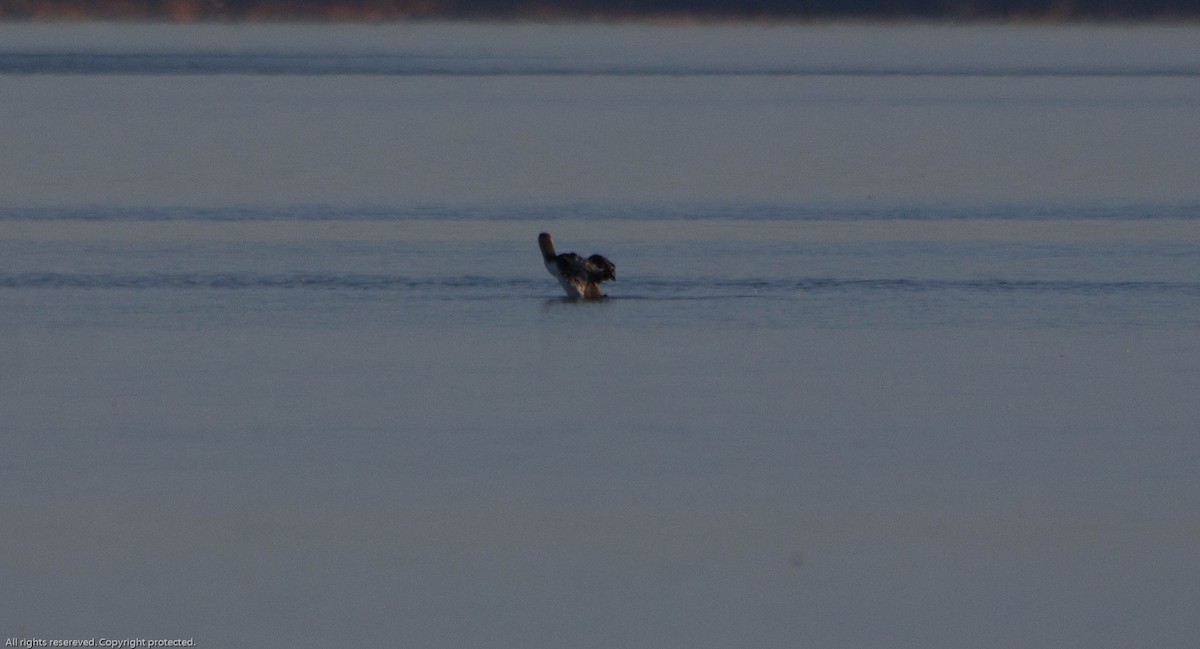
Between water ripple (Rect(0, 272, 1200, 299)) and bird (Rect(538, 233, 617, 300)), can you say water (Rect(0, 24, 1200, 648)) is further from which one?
bird (Rect(538, 233, 617, 300))

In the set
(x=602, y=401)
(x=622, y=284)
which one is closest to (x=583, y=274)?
(x=622, y=284)

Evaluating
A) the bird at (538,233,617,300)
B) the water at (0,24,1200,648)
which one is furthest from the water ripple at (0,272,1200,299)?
the bird at (538,233,617,300)

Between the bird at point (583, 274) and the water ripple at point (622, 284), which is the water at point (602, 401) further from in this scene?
the bird at point (583, 274)

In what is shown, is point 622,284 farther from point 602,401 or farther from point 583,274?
point 602,401

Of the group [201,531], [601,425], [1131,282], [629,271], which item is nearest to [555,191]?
[629,271]

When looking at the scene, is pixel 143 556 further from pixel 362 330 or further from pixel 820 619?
pixel 362 330

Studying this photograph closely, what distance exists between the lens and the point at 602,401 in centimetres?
871

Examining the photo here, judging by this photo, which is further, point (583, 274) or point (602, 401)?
point (583, 274)

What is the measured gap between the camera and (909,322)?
10.9m

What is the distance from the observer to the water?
5.98 metres

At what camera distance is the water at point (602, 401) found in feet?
19.6

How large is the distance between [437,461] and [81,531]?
53.6 inches

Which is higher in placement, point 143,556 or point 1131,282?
point 1131,282

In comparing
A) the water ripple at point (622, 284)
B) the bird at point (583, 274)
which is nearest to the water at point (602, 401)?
the water ripple at point (622, 284)
